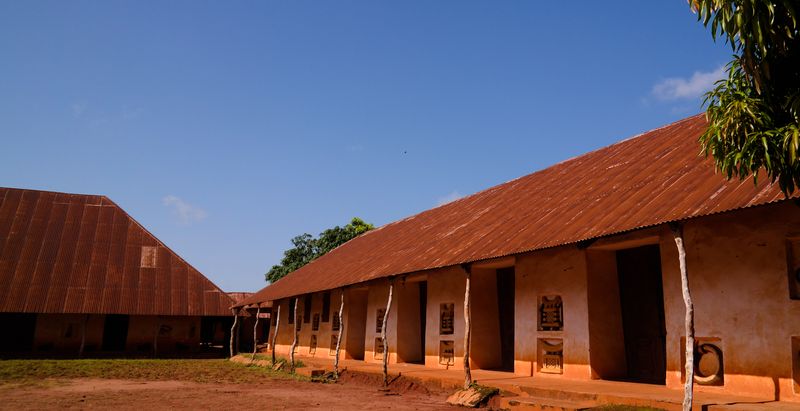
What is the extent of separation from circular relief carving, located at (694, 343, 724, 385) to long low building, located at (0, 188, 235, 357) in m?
21.5

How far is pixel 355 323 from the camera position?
20734 millimetres

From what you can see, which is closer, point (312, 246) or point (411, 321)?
point (411, 321)

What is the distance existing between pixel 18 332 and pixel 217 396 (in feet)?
58.9

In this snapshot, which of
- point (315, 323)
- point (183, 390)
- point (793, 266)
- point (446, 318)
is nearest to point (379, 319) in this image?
point (446, 318)

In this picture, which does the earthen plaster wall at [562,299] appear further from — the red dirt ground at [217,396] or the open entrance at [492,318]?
the red dirt ground at [217,396]

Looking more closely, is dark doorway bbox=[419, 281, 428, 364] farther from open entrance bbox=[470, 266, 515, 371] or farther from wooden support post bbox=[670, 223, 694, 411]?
wooden support post bbox=[670, 223, 694, 411]

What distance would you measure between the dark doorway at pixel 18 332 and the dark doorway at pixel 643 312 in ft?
77.6

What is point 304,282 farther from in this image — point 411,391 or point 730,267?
→ point 730,267

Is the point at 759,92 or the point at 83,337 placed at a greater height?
the point at 759,92

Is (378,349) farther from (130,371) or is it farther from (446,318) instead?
(130,371)

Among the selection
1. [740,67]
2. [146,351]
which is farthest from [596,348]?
[146,351]

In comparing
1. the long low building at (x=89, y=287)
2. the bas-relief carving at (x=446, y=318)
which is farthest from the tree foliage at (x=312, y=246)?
the bas-relief carving at (x=446, y=318)

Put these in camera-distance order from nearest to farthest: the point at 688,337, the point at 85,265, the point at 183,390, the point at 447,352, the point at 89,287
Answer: the point at 688,337 → the point at 183,390 → the point at 447,352 → the point at 89,287 → the point at 85,265

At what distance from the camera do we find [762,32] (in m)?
5.59
